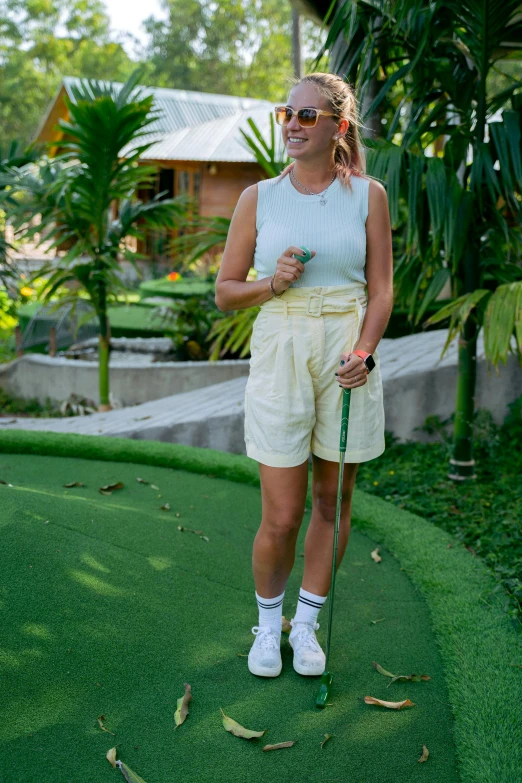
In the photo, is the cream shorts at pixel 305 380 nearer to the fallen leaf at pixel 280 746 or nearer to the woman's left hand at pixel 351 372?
the woman's left hand at pixel 351 372

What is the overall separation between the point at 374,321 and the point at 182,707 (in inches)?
50.4

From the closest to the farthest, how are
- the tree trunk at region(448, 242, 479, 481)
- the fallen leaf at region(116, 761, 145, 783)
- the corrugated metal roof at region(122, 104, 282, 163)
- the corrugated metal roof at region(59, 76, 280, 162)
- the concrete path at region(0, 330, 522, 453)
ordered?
1. the fallen leaf at region(116, 761, 145, 783)
2. the tree trunk at region(448, 242, 479, 481)
3. the concrete path at region(0, 330, 522, 453)
4. the corrugated metal roof at region(122, 104, 282, 163)
5. the corrugated metal roof at region(59, 76, 280, 162)

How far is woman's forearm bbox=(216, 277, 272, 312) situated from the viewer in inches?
92.7

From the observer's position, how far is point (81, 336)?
11508 millimetres

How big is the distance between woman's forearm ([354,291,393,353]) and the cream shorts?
0.02 metres

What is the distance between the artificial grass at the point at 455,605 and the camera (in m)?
2.14

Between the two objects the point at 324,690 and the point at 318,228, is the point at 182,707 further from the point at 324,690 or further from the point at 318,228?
the point at 318,228

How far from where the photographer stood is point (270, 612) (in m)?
2.61

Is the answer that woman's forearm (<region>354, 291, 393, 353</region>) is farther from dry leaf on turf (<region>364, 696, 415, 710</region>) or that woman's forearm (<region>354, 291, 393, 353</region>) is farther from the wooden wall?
the wooden wall

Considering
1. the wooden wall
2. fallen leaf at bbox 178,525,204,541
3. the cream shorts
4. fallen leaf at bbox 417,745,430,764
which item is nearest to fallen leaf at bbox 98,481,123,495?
fallen leaf at bbox 178,525,204,541

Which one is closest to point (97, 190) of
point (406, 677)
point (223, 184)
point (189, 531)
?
point (189, 531)

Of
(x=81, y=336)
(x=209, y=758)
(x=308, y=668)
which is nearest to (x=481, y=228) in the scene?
(x=308, y=668)

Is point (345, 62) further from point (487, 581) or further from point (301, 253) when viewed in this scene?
point (487, 581)

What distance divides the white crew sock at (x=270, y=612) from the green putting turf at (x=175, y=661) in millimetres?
147
